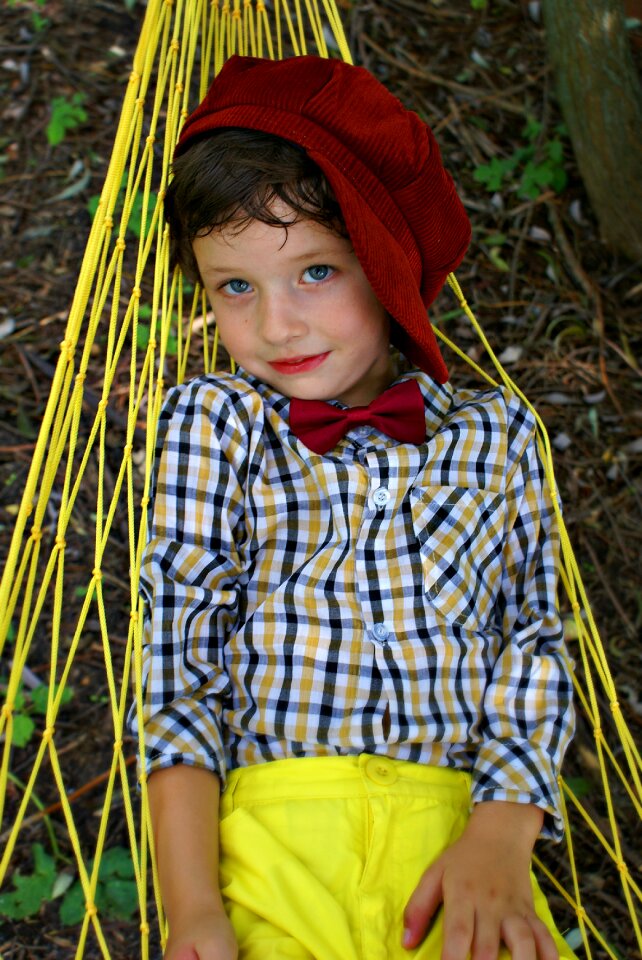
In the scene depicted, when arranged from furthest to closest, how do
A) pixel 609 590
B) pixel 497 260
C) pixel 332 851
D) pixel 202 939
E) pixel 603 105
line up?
1. pixel 497 260
2. pixel 603 105
3. pixel 609 590
4. pixel 332 851
5. pixel 202 939

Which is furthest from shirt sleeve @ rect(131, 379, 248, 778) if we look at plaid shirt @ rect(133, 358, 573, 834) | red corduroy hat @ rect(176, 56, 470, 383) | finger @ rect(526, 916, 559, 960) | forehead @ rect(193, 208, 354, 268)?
finger @ rect(526, 916, 559, 960)

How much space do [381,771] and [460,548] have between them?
316 mm

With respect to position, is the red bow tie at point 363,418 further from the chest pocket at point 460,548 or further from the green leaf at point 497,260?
the green leaf at point 497,260

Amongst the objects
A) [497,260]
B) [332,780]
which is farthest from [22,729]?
[497,260]

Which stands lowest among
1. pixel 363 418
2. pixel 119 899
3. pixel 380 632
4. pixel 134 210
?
pixel 119 899

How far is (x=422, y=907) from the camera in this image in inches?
44.8

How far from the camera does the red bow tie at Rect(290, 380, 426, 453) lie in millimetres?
1317

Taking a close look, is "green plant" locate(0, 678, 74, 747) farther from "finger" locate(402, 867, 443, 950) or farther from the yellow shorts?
"finger" locate(402, 867, 443, 950)

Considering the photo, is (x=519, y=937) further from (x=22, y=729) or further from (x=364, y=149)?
(x=22, y=729)

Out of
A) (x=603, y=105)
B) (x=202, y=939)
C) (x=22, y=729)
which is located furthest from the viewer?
(x=603, y=105)

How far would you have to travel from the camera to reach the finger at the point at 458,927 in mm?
1086

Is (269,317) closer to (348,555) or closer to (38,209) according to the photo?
(348,555)

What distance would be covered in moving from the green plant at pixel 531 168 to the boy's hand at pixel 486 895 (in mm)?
1607

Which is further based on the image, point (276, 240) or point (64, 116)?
point (64, 116)
